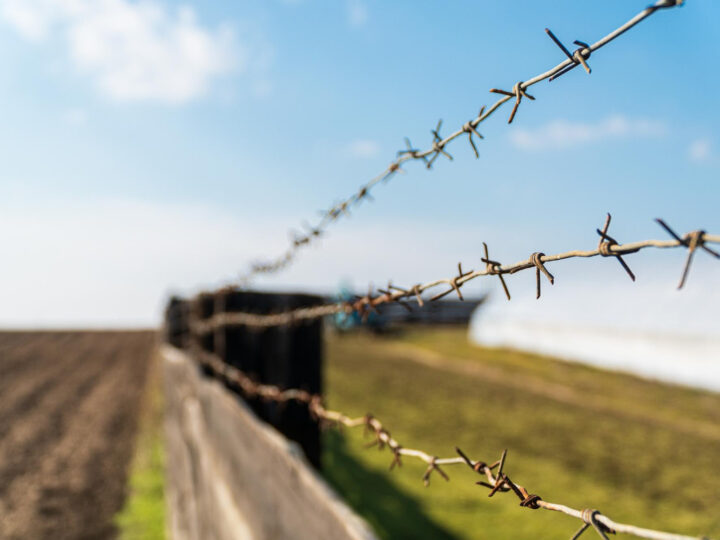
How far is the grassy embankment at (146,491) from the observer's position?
227 inches

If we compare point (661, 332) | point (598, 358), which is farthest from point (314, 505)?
point (598, 358)

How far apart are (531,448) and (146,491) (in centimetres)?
435

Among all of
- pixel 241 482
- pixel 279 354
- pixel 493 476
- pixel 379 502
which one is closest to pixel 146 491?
pixel 379 502

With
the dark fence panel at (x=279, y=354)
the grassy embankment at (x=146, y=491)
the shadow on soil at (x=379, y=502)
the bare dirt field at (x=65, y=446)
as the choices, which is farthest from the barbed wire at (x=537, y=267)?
the bare dirt field at (x=65, y=446)

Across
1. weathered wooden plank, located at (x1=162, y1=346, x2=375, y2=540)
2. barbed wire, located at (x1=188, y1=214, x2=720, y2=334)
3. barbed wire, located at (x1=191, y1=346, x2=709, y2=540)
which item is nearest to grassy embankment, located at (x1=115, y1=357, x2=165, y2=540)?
weathered wooden plank, located at (x1=162, y1=346, x2=375, y2=540)

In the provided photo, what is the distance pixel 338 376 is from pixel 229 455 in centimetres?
1116

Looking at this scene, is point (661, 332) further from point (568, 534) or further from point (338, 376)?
point (568, 534)

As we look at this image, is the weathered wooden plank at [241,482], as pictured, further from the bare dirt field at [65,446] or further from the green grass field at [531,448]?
the bare dirt field at [65,446]

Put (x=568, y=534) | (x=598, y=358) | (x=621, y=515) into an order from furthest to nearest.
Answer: (x=598, y=358) < (x=621, y=515) < (x=568, y=534)

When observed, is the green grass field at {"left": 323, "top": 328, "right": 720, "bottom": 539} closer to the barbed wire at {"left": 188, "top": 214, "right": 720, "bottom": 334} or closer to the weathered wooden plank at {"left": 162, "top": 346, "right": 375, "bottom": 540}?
the weathered wooden plank at {"left": 162, "top": 346, "right": 375, "bottom": 540}

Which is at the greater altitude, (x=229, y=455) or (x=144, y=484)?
(x=229, y=455)

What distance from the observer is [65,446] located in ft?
30.7

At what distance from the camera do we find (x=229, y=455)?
2.55 metres

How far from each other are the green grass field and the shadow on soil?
0.05 ft
